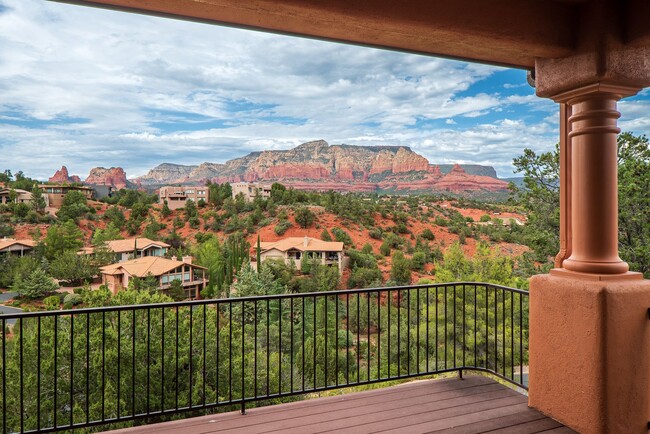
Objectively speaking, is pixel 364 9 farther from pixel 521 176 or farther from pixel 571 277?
pixel 521 176

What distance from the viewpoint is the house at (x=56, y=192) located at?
3192cm

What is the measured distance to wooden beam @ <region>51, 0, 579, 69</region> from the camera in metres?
1.68

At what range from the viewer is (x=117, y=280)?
28875 millimetres

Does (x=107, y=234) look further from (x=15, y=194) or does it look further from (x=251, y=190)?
(x=251, y=190)

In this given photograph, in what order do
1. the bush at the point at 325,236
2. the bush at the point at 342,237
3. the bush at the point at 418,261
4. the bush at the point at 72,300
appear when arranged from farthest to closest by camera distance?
the bush at the point at 325,236 → the bush at the point at 342,237 → the bush at the point at 418,261 → the bush at the point at 72,300

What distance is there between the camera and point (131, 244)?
104ft

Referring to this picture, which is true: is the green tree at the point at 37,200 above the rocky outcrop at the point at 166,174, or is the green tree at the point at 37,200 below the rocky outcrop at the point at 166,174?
below

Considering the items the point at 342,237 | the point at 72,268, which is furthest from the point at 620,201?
the point at 72,268

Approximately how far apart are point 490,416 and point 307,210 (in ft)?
108

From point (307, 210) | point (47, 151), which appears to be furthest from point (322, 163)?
point (47, 151)

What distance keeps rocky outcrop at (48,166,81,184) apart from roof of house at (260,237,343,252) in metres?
19.3

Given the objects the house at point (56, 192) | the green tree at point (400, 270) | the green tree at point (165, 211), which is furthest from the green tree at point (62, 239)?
the green tree at point (400, 270)

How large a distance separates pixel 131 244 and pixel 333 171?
23.8 m

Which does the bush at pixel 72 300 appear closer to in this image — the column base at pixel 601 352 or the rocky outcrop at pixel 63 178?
the rocky outcrop at pixel 63 178
